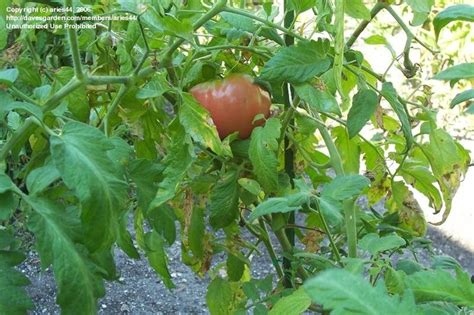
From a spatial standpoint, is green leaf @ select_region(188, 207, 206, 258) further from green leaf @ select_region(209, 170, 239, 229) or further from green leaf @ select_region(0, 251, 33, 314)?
green leaf @ select_region(0, 251, 33, 314)

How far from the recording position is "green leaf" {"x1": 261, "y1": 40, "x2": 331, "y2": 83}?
91 cm

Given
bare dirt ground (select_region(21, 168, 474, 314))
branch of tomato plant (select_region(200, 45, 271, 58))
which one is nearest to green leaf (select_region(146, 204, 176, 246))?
branch of tomato plant (select_region(200, 45, 271, 58))

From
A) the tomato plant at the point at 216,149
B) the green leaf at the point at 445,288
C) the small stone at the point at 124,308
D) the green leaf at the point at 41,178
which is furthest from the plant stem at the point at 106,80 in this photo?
the small stone at the point at 124,308

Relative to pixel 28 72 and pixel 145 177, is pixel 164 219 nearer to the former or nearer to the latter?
pixel 145 177

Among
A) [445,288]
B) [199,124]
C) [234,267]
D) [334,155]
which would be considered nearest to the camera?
[445,288]

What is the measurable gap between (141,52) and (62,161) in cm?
34

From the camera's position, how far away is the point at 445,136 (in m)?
1.09

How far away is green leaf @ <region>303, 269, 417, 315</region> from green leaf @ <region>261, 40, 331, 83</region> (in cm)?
47

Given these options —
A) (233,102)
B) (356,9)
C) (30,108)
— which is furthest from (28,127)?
(356,9)

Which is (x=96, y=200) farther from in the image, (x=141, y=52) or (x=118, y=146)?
(x=141, y=52)

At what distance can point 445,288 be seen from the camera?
0.58 m

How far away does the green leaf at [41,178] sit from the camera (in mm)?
851

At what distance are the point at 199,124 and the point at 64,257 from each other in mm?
232

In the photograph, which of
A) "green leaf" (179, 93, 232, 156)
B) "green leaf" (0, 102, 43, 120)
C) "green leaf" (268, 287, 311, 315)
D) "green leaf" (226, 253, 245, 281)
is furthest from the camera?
"green leaf" (226, 253, 245, 281)
